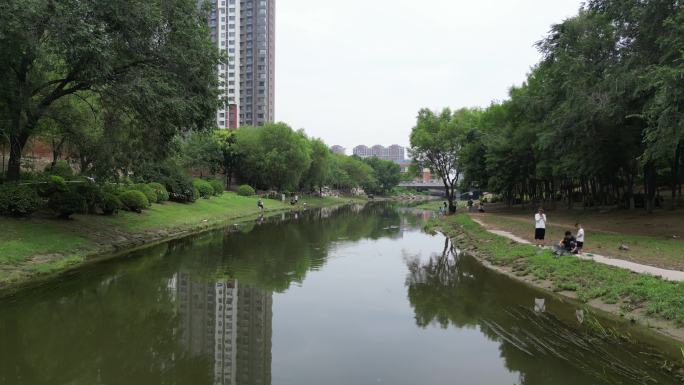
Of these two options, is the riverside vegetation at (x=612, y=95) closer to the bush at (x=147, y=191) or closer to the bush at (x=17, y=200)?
the bush at (x=17, y=200)

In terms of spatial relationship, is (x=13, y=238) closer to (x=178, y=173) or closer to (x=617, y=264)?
(x=617, y=264)

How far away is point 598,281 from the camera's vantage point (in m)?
12.0

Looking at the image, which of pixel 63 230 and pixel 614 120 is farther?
pixel 614 120

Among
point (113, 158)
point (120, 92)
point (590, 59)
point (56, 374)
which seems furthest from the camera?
point (590, 59)

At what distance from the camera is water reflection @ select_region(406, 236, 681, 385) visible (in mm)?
6977

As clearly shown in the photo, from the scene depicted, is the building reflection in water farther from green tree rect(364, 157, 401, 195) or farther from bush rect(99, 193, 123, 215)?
green tree rect(364, 157, 401, 195)

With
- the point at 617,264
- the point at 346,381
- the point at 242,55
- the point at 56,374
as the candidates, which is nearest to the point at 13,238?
the point at 56,374

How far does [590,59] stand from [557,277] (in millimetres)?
15219

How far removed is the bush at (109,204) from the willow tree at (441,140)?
3639cm

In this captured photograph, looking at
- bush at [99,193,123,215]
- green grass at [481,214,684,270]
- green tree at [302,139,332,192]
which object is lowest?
green grass at [481,214,684,270]

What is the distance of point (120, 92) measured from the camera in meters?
17.7

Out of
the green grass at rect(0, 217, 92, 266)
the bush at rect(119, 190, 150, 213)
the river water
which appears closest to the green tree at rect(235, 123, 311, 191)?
the bush at rect(119, 190, 150, 213)

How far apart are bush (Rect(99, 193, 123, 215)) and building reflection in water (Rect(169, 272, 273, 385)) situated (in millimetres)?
11938

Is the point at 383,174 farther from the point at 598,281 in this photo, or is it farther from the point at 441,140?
the point at 598,281
